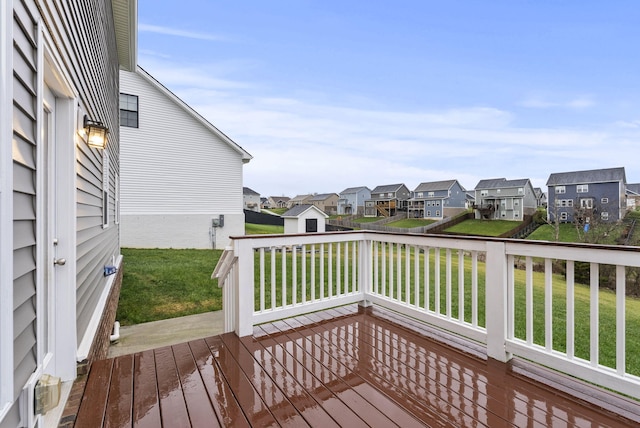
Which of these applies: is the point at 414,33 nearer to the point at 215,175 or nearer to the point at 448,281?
the point at 215,175

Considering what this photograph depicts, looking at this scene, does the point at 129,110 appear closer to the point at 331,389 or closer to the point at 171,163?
the point at 171,163

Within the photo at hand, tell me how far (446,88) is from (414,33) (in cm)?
601

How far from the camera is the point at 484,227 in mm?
28438

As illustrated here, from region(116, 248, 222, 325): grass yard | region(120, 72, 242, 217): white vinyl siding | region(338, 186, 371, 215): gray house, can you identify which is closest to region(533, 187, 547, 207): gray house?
region(338, 186, 371, 215): gray house

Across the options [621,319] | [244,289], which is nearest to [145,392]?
[244,289]

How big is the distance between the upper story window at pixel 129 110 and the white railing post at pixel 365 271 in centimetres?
1095

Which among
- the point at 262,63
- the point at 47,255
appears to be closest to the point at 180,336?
the point at 47,255

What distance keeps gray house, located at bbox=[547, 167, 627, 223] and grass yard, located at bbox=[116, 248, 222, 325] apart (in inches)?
825

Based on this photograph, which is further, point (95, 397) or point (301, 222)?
point (301, 222)

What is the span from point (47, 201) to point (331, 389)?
7.35 ft

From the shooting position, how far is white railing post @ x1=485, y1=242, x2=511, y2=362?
2.52 m

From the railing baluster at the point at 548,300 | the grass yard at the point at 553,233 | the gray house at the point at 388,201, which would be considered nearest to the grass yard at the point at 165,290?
the railing baluster at the point at 548,300

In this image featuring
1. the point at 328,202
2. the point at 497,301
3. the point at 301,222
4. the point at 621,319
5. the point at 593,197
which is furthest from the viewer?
the point at 328,202

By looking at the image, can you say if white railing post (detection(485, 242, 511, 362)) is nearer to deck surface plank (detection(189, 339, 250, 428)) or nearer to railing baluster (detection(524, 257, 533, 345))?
railing baluster (detection(524, 257, 533, 345))
